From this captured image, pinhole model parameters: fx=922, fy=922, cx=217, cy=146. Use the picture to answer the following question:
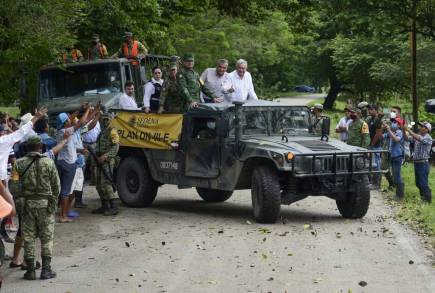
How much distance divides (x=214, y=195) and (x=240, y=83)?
2.30m

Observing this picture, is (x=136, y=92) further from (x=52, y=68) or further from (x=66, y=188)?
(x=66, y=188)

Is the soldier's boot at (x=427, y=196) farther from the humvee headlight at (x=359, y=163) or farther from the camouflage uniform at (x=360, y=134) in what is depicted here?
the humvee headlight at (x=359, y=163)

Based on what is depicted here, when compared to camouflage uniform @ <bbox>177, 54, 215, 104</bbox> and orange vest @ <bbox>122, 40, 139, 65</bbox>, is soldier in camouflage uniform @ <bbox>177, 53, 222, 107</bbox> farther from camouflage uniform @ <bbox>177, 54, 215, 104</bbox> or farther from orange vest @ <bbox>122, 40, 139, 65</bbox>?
orange vest @ <bbox>122, 40, 139, 65</bbox>

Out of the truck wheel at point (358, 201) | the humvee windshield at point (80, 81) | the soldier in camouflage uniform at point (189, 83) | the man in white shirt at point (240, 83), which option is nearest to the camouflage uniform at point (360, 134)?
the man in white shirt at point (240, 83)

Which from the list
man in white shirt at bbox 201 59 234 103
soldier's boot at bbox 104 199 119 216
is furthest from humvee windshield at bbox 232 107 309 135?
soldier's boot at bbox 104 199 119 216

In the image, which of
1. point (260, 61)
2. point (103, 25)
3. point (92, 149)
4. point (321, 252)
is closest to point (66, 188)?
point (92, 149)

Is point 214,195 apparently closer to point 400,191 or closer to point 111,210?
point 111,210

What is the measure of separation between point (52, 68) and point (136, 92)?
193 cm

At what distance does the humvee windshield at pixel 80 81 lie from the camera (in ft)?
67.5

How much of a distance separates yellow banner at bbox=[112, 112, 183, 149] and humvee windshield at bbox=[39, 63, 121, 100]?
320 cm

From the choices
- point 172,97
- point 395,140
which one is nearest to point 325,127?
point 172,97

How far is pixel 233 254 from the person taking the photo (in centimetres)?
1176

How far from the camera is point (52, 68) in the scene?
805 inches

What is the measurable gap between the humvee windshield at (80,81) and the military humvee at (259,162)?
12.7 feet
